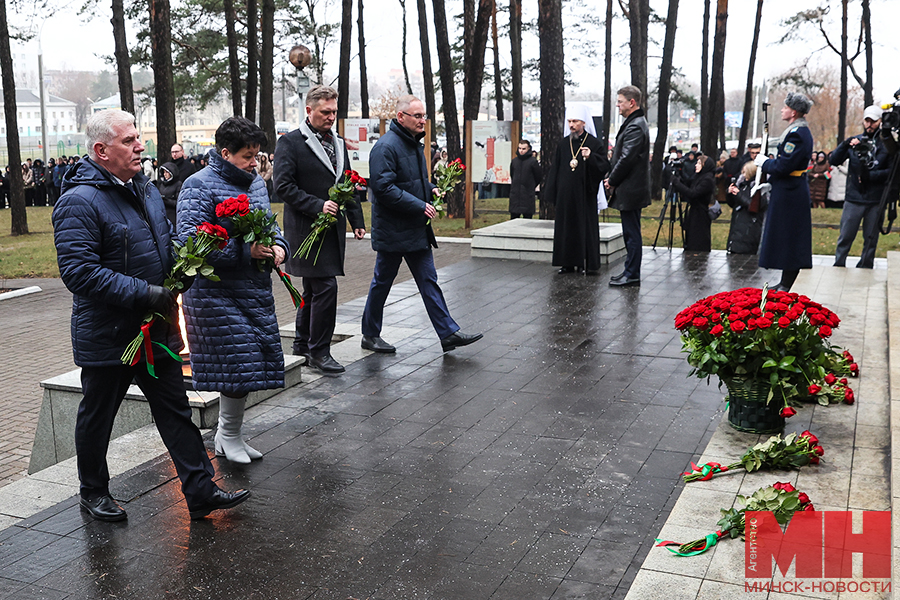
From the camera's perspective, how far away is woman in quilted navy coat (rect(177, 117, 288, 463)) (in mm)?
4609

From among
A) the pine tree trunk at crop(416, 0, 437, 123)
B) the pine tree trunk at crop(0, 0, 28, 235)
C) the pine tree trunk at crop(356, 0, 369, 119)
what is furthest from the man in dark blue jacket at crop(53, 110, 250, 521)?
the pine tree trunk at crop(356, 0, 369, 119)

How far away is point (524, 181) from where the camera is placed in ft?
62.1

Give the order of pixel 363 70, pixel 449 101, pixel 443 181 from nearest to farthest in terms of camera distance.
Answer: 1. pixel 443 181
2. pixel 449 101
3. pixel 363 70

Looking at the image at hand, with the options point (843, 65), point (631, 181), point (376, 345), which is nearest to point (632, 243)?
point (631, 181)

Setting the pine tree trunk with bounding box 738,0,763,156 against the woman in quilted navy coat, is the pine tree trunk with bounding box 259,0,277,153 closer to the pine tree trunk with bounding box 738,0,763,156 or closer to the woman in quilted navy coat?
the pine tree trunk with bounding box 738,0,763,156

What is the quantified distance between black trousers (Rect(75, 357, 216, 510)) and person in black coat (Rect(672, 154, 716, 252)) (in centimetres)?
1015

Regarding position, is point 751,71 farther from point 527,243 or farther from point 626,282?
point 626,282

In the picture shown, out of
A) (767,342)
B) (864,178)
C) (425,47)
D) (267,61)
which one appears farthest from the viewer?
(425,47)

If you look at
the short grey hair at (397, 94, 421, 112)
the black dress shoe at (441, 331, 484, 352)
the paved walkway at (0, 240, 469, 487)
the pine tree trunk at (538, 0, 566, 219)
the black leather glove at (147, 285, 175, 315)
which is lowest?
the paved walkway at (0, 240, 469, 487)

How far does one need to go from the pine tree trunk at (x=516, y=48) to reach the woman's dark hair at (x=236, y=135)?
2944cm

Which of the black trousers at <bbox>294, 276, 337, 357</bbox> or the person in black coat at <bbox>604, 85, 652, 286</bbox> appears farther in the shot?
the person in black coat at <bbox>604, 85, 652, 286</bbox>

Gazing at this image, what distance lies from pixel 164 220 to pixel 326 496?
1535 mm

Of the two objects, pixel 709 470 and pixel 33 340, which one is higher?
pixel 709 470

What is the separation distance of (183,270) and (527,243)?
877 cm
